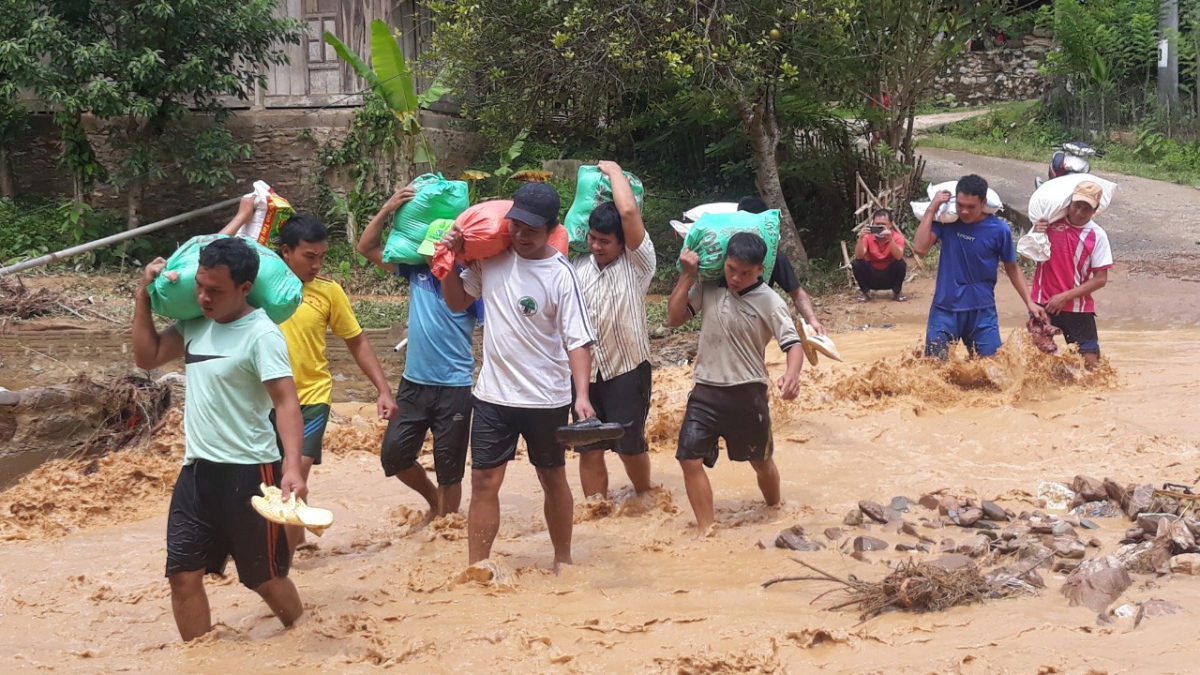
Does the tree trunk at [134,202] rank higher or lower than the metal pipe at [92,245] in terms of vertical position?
higher

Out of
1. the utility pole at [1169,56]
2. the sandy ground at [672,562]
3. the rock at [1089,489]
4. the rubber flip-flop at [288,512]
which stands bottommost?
the sandy ground at [672,562]

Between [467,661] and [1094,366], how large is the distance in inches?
216

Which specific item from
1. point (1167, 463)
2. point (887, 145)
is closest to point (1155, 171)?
point (887, 145)

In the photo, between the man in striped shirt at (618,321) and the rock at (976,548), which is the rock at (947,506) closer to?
the rock at (976,548)

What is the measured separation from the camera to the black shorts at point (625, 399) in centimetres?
555

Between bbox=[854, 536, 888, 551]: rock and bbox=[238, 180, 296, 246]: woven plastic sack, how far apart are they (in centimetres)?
293

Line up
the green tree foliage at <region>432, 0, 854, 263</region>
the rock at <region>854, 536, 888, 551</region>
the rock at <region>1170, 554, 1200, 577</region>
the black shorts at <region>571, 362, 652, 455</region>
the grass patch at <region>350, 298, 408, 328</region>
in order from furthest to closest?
the grass patch at <region>350, 298, 408, 328</region>, the green tree foliage at <region>432, 0, 854, 263</region>, the black shorts at <region>571, 362, 652, 455</region>, the rock at <region>854, 536, 888, 551</region>, the rock at <region>1170, 554, 1200, 577</region>

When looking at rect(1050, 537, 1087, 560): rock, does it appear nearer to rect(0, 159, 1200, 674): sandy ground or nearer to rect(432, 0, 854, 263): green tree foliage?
rect(0, 159, 1200, 674): sandy ground

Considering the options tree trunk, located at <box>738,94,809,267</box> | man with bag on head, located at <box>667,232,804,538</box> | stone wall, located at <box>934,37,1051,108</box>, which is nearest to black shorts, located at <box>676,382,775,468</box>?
man with bag on head, located at <box>667,232,804,538</box>

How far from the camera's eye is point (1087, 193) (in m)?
7.31

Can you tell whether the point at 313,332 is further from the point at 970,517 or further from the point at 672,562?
the point at 970,517

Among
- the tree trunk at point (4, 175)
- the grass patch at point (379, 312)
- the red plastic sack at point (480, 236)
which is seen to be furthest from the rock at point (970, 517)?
the tree trunk at point (4, 175)

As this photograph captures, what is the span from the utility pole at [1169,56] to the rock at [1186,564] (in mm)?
19022

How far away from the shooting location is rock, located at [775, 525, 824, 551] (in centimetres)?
509
